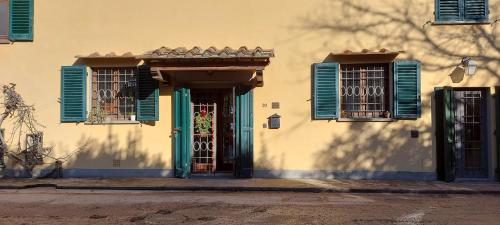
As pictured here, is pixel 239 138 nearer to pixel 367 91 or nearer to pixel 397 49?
pixel 367 91

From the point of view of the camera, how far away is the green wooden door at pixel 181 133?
12.2m

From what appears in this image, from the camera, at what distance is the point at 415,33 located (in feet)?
39.4

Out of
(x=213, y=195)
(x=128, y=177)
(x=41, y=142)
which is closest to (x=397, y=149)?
(x=213, y=195)

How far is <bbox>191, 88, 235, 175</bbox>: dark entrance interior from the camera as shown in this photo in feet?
41.3

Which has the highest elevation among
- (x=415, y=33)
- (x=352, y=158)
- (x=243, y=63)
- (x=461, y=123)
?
(x=415, y=33)

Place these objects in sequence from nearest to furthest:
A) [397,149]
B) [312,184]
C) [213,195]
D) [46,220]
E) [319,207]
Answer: [46,220] → [319,207] → [213,195] → [312,184] → [397,149]

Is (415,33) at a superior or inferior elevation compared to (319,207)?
superior

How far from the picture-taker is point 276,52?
39.9ft

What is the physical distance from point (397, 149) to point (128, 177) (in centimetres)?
659

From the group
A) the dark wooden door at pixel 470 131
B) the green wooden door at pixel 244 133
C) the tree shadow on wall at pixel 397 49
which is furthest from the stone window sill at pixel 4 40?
the dark wooden door at pixel 470 131

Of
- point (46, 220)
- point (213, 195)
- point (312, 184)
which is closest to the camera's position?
point (46, 220)

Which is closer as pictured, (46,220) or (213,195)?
(46,220)

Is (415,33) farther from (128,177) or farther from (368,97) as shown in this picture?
(128,177)

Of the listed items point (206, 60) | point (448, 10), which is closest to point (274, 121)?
point (206, 60)
